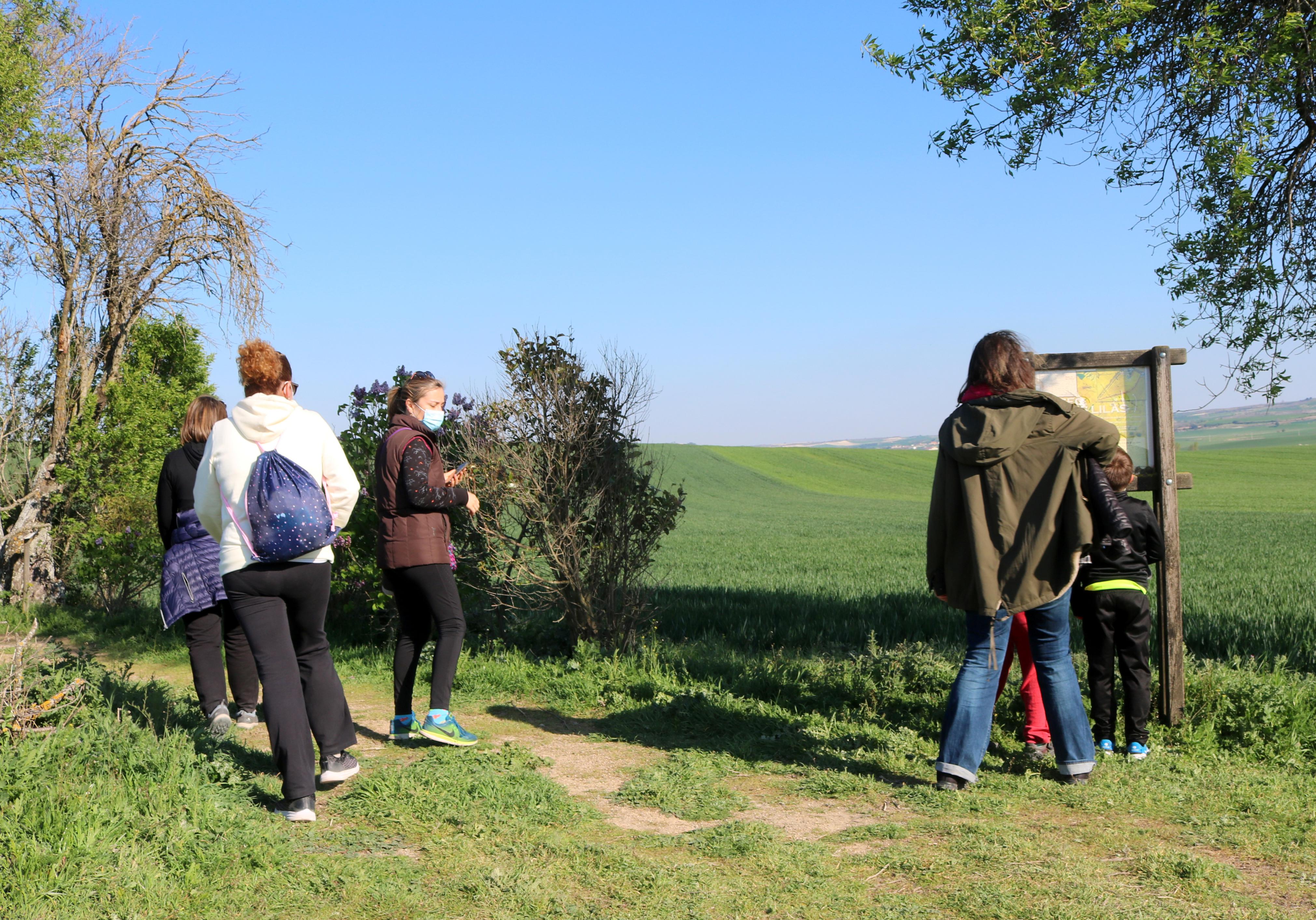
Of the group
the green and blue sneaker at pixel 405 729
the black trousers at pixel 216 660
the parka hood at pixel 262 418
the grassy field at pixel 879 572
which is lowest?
the grassy field at pixel 879 572

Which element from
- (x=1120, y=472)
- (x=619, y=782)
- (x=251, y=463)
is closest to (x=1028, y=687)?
(x=1120, y=472)

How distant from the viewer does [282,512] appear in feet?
13.1

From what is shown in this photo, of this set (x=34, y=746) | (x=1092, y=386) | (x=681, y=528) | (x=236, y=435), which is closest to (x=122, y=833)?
(x=34, y=746)

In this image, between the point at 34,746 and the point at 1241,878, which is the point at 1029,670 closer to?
the point at 1241,878

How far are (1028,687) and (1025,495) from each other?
4.21ft

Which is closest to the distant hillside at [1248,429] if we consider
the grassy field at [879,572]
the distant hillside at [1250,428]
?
the distant hillside at [1250,428]

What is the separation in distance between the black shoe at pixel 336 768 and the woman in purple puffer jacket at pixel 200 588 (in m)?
1.44

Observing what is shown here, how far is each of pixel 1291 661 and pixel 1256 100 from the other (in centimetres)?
437

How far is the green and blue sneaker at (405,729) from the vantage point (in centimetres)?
541

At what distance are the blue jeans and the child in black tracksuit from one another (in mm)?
547

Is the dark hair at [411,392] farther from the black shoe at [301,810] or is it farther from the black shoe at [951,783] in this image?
the black shoe at [951,783]

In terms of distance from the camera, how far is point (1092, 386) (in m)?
5.46

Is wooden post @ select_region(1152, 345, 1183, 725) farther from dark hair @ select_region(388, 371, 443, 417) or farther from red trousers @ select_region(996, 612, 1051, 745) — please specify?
dark hair @ select_region(388, 371, 443, 417)

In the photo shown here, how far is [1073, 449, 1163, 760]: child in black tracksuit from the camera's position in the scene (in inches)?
192
